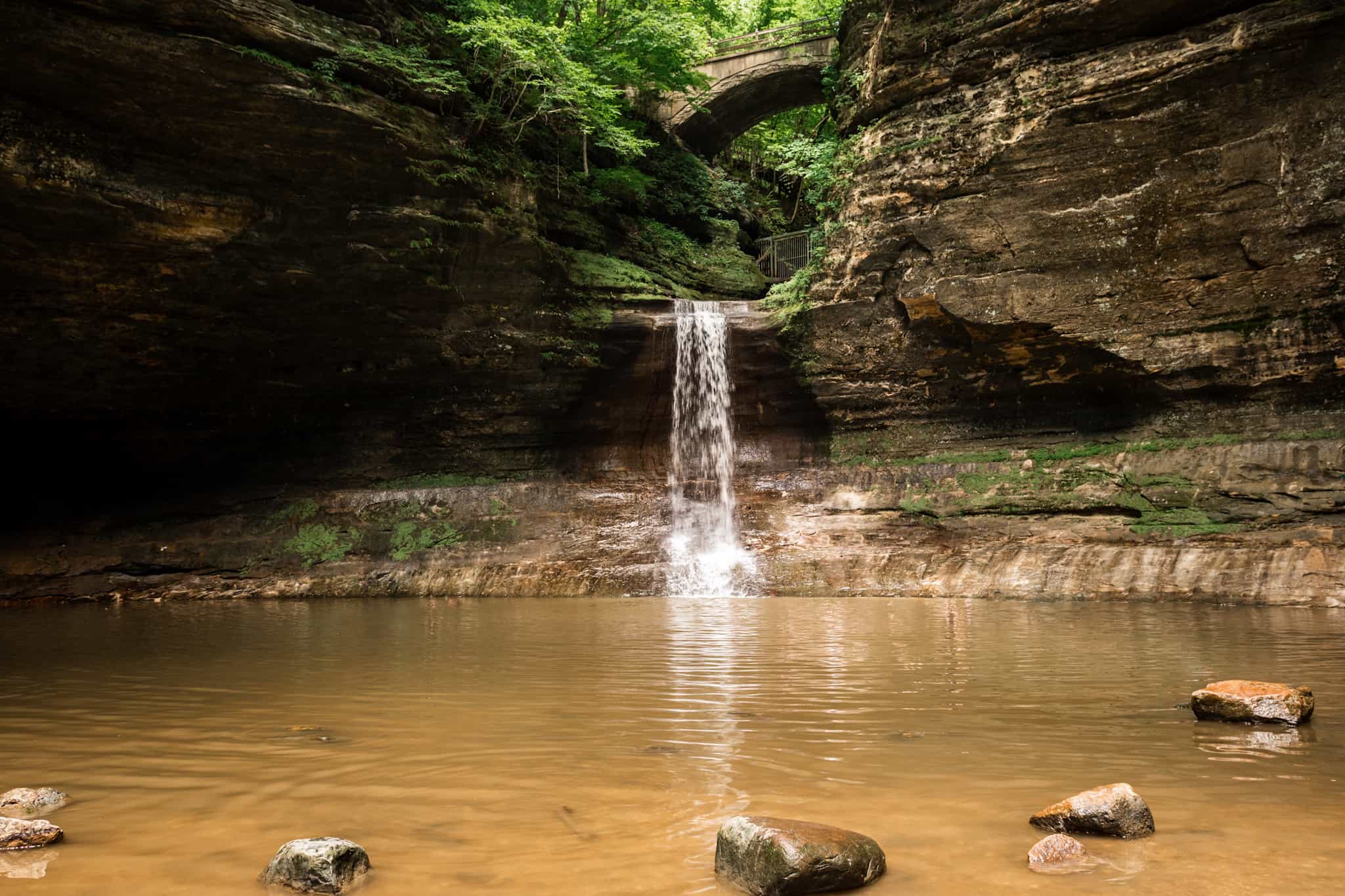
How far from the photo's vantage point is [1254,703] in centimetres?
386

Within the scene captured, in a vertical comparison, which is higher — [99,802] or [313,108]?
[313,108]

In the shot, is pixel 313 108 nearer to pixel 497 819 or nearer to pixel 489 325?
pixel 489 325

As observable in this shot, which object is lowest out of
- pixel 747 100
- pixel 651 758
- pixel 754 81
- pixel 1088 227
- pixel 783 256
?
pixel 651 758

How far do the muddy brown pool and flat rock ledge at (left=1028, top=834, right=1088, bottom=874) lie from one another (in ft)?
0.16

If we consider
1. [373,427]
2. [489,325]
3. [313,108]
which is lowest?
[373,427]

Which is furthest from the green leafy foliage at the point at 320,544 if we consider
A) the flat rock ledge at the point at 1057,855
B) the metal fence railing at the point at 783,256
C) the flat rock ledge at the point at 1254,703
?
the flat rock ledge at the point at 1057,855

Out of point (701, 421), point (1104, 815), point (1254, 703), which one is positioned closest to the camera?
point (1104, 815)

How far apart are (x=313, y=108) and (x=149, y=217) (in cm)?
302

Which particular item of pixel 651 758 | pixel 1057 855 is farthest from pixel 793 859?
pixel 651 758

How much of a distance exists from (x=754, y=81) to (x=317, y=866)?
23025 millimetres

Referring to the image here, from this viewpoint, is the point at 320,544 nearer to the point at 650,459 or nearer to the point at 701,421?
the point at 650,459

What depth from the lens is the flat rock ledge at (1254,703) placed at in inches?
151

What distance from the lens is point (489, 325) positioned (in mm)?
15859

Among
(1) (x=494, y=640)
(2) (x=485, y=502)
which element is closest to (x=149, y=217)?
(2) (x=485, y=502)
